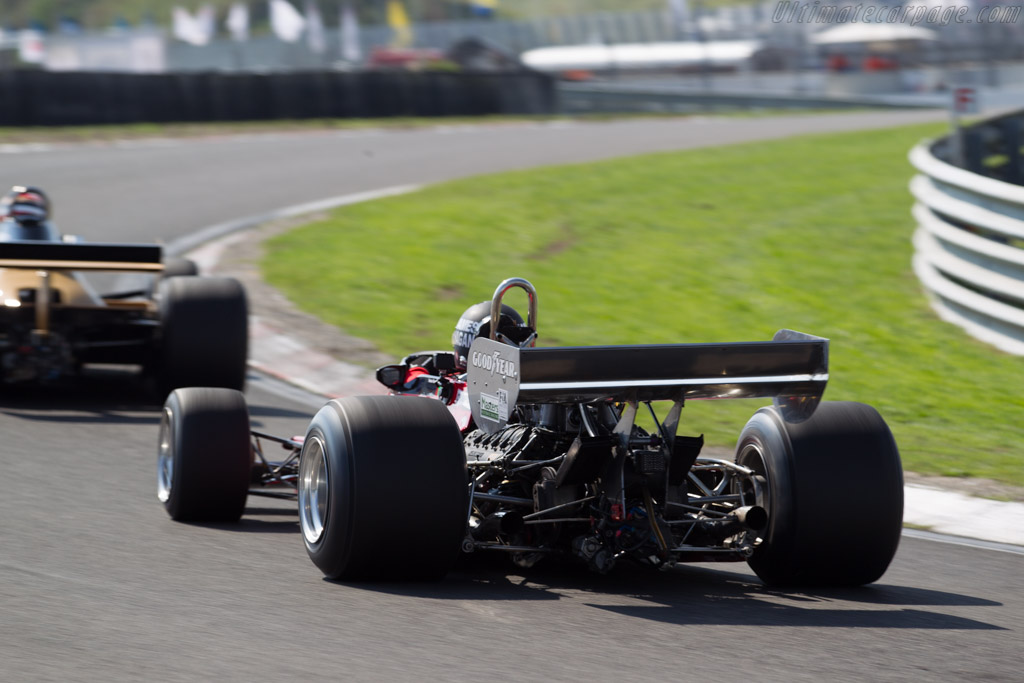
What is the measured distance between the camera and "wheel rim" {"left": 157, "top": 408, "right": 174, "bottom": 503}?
715 centimetres

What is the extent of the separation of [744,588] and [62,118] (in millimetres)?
25184

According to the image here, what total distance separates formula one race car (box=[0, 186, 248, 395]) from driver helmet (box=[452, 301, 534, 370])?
378 cm

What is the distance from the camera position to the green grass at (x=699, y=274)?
10820 millimetres

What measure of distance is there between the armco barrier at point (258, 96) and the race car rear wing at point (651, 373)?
80.8 feet

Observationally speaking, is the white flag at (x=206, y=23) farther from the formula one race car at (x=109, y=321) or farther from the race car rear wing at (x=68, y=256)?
the race car rear wing at (x=68, y=256)

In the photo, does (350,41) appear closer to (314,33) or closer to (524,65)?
(314,33)

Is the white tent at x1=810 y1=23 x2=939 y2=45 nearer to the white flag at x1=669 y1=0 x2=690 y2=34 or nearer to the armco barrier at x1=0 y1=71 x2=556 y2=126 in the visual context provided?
the white flag at x1=669 y1=0 x2=690 y2=34

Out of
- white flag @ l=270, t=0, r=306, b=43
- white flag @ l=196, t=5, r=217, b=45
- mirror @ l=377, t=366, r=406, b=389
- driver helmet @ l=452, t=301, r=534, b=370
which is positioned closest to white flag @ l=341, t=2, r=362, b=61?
white flag @ l=270, t=0, r=306, b=43

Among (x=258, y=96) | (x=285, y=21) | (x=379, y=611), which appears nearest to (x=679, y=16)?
(x=285, y=21)

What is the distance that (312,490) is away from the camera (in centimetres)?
611

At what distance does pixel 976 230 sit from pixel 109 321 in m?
8.81

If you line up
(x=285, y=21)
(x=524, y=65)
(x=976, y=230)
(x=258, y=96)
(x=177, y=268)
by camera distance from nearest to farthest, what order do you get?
(x=177, y=268) → (x=976, y=230) → (x=258, y=96) → (x=524, y=65) → (x=285, y=21)

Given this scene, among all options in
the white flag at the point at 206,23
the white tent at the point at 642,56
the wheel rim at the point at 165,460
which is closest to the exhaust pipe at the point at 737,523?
the wheel rim at the point at 165,460

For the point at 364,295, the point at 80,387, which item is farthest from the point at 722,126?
the point at 80,387
